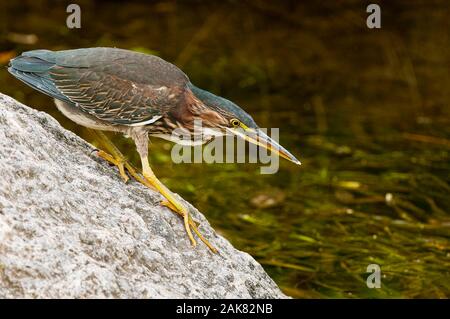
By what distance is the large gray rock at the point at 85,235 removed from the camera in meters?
2.89

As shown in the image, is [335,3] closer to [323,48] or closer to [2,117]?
[323,48]

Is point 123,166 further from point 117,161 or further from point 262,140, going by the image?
point 262,140

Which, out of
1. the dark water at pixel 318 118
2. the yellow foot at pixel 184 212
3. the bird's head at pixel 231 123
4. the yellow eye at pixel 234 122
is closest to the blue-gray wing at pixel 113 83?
the bird's head at pixel 231 123

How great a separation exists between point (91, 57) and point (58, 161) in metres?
0.69

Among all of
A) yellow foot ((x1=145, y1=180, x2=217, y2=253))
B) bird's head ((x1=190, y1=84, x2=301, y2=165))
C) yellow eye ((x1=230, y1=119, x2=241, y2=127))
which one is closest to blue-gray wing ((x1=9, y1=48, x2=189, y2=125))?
bird's head ((x1=190, y1=84, x2=301, y2=165))

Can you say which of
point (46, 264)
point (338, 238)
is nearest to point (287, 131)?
point (338, 238)

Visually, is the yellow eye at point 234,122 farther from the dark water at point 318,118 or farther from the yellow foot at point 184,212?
the dark water at point 318,118

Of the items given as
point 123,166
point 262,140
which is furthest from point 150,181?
point 262,140

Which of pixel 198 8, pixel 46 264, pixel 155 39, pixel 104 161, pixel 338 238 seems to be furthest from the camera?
pixel 198 8

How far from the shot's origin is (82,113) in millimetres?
3918

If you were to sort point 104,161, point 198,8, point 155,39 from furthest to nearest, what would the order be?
point 198,8 → point 155,39 → point 104,161

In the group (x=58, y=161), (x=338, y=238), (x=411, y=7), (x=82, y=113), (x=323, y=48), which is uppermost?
(x=411, y=7)

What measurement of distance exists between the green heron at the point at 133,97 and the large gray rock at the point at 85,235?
19cm

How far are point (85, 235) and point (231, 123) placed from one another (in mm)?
1058
